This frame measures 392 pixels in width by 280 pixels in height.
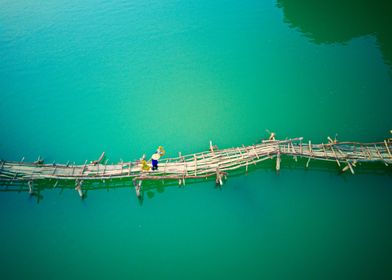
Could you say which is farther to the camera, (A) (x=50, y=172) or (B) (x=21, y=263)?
(A) (x=50, y=172)

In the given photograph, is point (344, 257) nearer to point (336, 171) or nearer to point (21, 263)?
point (336, 171)

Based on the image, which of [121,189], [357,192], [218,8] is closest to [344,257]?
[357,192]

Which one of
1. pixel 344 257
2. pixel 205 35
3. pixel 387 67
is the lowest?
pixel 344 257

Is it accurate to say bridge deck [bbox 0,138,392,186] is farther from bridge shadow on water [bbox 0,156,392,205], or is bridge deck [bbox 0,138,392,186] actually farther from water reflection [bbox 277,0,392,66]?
water reflection [bbox 277,0,392,66]

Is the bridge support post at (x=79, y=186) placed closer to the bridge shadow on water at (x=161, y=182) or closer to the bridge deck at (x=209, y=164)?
the bridge deck at (x=209, y=164)

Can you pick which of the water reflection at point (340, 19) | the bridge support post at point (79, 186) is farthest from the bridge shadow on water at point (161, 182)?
the water reflection at point (340, 19)

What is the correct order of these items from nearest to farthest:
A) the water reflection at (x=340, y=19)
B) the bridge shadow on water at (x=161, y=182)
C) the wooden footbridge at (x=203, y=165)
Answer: the wooden footbridge at (x=203, y=165), the bridge shadow on water at (x=161, y=182), the water reflection at (x=340, y=19)
